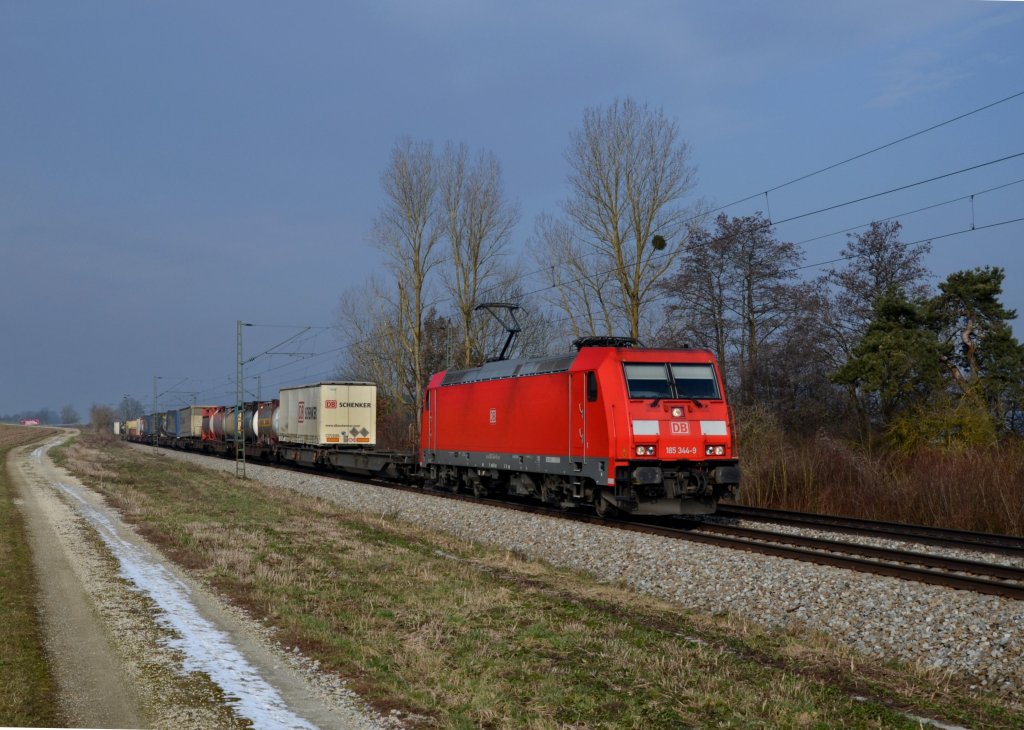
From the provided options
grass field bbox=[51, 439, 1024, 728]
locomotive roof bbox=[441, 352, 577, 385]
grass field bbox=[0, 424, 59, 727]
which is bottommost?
grass field bbox=[51, 439, 1024, 728]

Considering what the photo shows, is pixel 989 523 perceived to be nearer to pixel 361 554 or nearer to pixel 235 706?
pixel 361 554

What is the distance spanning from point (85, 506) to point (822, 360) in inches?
1130

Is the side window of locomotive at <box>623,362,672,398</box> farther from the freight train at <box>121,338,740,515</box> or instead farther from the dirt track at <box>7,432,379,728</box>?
the dirt track at <box>7,432,379,728</box>

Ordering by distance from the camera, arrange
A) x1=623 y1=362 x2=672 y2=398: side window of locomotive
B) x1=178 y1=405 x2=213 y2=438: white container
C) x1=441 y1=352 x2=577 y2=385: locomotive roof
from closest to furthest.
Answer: x1=623 y1=362 x2=672 y2=398: side window of locomotive → x1=441 y1=352 x2=577 y2=385: locomotive roof → x1=178 y1=405 x2=213 y2=438: white container

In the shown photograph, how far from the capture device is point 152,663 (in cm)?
702

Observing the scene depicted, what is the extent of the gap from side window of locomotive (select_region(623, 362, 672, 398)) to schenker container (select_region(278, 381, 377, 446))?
2181 cm

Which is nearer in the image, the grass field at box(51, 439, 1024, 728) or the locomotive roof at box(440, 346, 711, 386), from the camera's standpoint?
the grass field at box(51, 439, 1024, 728)

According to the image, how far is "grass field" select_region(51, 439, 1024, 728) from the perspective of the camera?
5.99m

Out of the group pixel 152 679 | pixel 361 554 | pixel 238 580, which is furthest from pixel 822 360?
pixel 152 679

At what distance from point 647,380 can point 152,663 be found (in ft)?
37.8

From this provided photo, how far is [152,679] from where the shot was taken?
6578mm

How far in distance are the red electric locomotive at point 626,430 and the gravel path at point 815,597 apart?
121 centimetres

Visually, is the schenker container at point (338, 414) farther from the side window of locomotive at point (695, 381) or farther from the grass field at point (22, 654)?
the grass field at point (22, 654)

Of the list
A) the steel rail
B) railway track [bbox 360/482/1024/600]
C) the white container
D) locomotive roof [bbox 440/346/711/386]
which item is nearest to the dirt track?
railway track [bbox 360/482/1024/600]
